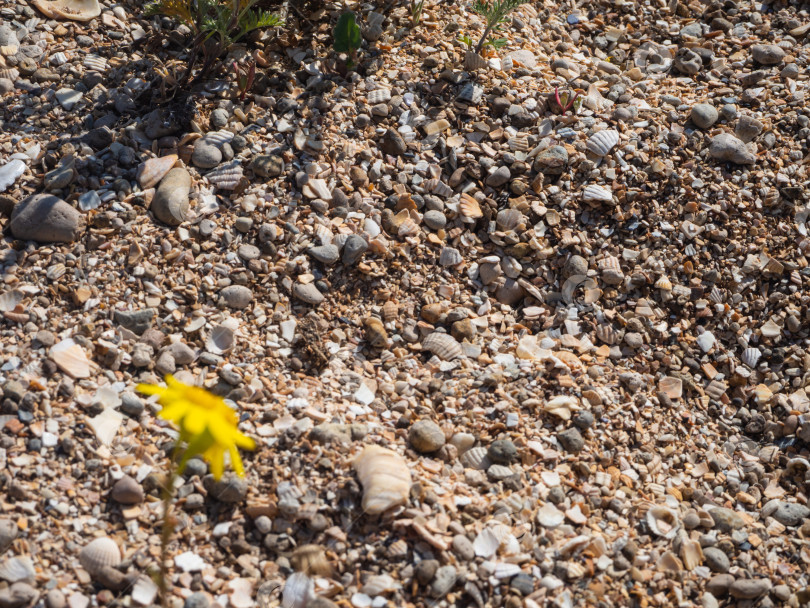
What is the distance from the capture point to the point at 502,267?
9.05 feet

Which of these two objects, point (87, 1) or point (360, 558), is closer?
point (360, 558)

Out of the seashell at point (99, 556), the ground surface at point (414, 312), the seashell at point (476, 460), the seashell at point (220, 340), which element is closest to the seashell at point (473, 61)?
A: the ground surface at point (414, 312)

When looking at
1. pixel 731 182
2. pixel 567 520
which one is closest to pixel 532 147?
pixel 731 182

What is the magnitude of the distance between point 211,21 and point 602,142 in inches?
66.5

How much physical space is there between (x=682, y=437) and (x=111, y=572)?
194 cm

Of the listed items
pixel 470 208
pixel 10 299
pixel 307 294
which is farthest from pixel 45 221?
pixel 470 208

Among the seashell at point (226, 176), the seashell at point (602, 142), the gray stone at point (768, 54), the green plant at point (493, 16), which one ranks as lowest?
the seashell at point (226, 176)

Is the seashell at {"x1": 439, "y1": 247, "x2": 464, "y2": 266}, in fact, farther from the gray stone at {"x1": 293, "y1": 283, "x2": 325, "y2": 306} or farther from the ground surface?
the gray stone at {"x1": 293, "y1": 283, "x2": 325, "y2": 306}

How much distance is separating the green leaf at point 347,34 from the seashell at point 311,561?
6.85 feet

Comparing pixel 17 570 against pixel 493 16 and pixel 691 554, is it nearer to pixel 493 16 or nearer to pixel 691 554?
pixel 691 554

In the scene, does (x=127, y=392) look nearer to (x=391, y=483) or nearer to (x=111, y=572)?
(x=111, y=572)

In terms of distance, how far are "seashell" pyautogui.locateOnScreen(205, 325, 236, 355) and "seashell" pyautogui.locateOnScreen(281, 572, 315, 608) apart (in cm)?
81

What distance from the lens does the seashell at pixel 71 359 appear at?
2160 millimetres

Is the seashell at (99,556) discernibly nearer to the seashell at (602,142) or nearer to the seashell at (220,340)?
the seashell at (220,340)
